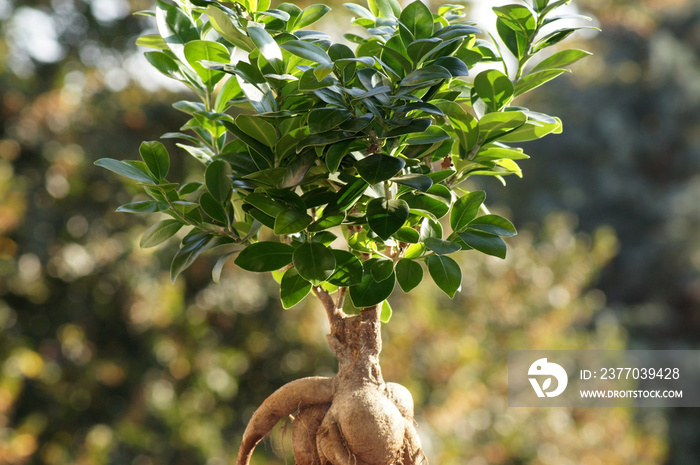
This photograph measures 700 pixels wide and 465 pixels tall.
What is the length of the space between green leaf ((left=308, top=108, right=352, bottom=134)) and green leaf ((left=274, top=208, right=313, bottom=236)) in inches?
2.8

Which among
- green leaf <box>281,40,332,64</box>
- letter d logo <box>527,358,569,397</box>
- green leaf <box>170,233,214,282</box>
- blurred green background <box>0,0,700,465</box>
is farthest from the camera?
blurred green background <box>0,0,700,465</box>

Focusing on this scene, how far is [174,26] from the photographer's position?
57 cm

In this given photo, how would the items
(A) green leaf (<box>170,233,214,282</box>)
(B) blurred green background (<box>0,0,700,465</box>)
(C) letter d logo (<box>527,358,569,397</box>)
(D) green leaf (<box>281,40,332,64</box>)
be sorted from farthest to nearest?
(B) blurred green background (<box>0,0,700,465</box>), (C) letter d logo (<box>527,358,569,397</box>), (A) green leaf (<box>170,233,214,282</box>), (D) green leaf (<box>281,40,332,64</box>)

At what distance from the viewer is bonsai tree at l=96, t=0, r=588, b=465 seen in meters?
0.48

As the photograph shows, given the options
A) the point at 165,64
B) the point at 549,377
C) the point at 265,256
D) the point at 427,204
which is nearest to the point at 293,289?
the point at 265,256

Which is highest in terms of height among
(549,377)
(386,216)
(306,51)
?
(306,51)

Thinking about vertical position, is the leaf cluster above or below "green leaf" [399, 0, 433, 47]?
below

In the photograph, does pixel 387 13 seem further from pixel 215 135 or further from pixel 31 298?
pixel 31 298

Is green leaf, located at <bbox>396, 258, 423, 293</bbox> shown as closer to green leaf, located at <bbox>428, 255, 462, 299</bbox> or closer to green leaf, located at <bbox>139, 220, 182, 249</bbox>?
green leaf, located at <bbox>428, 255, 462, 299</bbox>

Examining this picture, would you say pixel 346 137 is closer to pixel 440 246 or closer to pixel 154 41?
pixel 440 246

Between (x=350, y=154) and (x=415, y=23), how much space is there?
0.12 meters

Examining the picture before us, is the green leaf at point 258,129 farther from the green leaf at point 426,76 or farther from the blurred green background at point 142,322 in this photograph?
the blurred green background at point 142,322

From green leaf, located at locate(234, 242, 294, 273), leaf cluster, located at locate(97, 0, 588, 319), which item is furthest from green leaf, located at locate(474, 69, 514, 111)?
green leaf, located at locate(234, 242, 294, 273)

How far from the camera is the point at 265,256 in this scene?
1.80 ft
